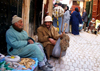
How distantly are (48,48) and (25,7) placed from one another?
1.74 metres

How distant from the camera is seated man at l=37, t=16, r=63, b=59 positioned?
4605 mm

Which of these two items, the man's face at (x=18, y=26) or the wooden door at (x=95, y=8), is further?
the wooden door at (x=95, y=8)

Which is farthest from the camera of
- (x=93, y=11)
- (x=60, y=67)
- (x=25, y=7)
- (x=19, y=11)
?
(x=93, y=11)

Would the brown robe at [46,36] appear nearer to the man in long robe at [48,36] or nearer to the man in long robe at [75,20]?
the man in long robe at [48,36]

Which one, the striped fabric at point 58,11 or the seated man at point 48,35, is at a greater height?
the striped fabric at point 58,11

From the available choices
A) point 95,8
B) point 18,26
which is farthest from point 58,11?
point 95,8

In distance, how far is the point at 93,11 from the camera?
16.0 metres

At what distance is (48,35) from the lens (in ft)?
15.7

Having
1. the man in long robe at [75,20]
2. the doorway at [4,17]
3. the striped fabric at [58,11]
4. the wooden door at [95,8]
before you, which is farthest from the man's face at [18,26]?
the wooden door at [95,8]

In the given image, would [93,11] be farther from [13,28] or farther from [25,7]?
[13,28]

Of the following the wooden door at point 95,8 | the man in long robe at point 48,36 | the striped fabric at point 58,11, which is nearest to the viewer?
the man in long robe at point 48,36

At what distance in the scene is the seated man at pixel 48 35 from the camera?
4605 millimetres

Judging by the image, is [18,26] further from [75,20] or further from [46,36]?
[75,20]

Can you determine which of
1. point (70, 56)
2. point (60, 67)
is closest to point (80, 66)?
point (60, 67)
